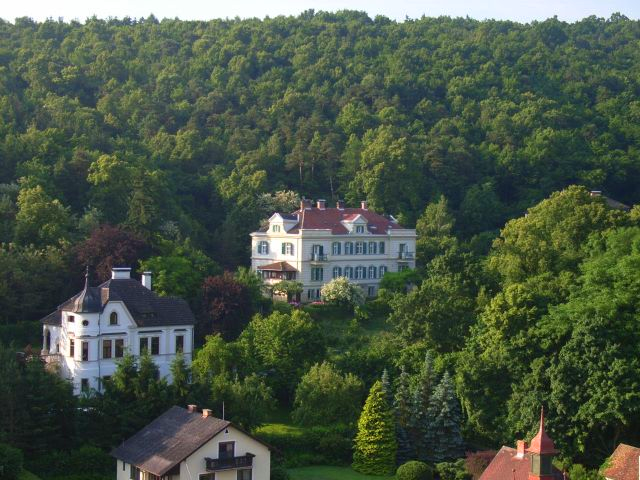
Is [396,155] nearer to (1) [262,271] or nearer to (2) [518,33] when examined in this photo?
(1) [262,271]

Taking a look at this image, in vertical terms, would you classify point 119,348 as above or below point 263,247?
below

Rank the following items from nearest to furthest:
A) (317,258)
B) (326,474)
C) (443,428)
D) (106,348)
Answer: (326,474)
(443,428)
(106,348)
(317,258)

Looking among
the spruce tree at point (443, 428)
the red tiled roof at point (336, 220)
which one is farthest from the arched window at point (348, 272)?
the spruce tree at point (443, 428)

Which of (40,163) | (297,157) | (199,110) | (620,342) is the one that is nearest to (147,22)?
(199,110)

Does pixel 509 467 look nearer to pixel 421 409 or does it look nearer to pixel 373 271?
pixel 421 409

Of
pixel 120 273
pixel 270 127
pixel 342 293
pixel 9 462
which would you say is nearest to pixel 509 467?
pixel 9 462

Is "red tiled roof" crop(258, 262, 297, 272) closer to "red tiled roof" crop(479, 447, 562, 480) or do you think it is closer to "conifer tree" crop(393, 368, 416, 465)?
"conifer tree" crop(393, 368, 416, 465)
